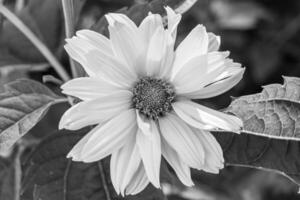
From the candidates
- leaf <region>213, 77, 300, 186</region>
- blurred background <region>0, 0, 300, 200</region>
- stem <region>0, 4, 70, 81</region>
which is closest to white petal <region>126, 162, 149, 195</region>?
leaf <region>213, 77, 300, 186</region>

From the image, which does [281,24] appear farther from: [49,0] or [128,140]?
[128,140]

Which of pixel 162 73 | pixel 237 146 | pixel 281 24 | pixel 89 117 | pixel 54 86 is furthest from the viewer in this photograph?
pixel 281 24

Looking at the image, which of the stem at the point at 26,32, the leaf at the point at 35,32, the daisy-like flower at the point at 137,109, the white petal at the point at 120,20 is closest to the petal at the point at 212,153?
the daisy-like flower at the point at 137,109

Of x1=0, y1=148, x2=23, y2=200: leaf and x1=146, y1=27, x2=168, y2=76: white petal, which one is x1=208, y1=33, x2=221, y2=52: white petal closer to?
x1=146, y1=27, x2=168, y2=76: white petal

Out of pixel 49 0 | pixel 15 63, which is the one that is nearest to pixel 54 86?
pixel 15 63

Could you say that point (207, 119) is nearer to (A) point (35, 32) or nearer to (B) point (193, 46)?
(B) point (193, 46)

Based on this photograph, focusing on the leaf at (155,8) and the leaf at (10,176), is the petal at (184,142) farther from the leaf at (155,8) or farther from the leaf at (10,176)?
the leaf at (10,176)

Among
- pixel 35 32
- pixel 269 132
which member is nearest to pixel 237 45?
pixel 35 32
